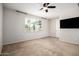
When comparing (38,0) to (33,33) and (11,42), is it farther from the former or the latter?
(33,33)

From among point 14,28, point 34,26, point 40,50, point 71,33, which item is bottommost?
point 40,50

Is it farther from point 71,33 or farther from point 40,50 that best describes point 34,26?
point 40,50

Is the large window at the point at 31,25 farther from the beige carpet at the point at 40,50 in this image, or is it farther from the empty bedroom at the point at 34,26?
the beige carpet at the point at 40,50

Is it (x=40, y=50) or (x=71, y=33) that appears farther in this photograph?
(x=71, y=33)

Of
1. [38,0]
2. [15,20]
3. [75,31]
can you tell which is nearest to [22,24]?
[15,20]

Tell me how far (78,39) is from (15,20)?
170 inches

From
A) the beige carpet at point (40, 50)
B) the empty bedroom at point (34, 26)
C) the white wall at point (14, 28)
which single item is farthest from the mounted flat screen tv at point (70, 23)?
the white wall at point (14, 28)

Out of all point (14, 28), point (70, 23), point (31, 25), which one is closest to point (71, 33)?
point (70, 23)

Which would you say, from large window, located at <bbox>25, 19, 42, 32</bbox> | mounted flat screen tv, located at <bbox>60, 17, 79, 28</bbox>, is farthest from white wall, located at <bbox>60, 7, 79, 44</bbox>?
large window, located at <bbox>25, 19, 42, 32</bbox>

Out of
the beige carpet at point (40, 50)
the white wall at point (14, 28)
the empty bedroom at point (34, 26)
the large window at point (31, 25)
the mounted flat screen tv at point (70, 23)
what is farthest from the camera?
the large window at point (31, 25)

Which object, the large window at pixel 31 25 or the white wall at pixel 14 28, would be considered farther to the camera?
the large window at pixel 31 25

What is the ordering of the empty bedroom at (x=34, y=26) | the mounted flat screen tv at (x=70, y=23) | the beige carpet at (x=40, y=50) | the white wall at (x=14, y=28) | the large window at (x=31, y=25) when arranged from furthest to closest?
the large window at (x=31, y=25), the mounted flat screen tv at (x=70, y=23), the white wall at (x=14, y=28), the empty bedroom at (x=34, y=26), the beige carpet at (x=40, y=50)

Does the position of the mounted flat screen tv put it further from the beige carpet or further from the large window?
the large window

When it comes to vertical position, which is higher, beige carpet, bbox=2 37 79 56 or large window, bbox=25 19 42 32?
large window, bbox=25 19 42 32
